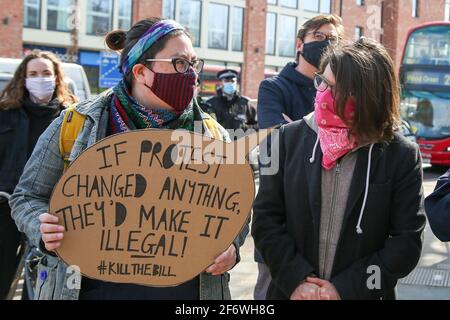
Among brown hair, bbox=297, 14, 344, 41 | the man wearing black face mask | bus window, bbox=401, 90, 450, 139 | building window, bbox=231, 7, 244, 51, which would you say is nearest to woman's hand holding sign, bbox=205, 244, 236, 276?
the man wearing black face mask

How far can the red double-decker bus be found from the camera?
1485 cm

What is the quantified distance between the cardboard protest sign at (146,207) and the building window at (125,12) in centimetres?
2463

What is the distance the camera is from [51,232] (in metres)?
1.91

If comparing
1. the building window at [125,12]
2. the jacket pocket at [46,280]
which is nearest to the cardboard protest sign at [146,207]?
the jacket pocket at [46,280]

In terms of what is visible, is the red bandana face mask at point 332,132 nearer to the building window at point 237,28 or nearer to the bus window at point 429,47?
the bus window at point 429,47

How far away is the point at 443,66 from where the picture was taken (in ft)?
48.4

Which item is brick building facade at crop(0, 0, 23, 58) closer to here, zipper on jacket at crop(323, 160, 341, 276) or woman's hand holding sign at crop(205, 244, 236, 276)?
zipper on jacket at crop(323, 160, 341, 276)

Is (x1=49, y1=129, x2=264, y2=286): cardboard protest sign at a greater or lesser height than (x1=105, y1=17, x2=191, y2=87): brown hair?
lesser

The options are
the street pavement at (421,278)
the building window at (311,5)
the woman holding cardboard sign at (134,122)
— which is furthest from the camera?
the building window at (311,5)

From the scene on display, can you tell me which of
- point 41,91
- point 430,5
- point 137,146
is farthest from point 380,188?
point 430,5

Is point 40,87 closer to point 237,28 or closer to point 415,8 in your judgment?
point 237,28

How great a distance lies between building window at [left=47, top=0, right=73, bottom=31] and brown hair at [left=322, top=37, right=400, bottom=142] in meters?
23.0

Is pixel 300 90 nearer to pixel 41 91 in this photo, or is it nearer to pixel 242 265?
pixel 41 91

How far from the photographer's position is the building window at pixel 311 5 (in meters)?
32.7
